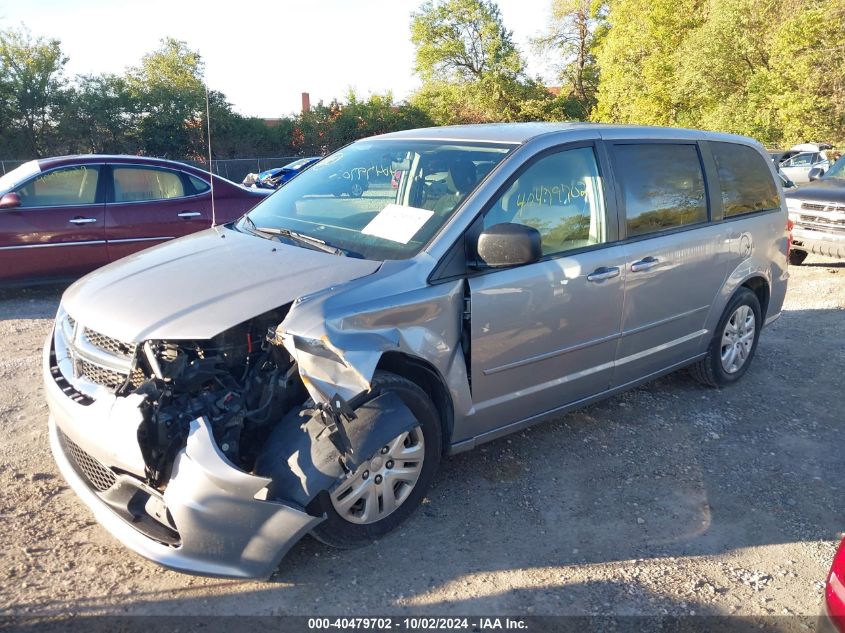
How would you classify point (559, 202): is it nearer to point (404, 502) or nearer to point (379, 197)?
point (379, 197)

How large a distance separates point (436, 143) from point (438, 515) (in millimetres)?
2113

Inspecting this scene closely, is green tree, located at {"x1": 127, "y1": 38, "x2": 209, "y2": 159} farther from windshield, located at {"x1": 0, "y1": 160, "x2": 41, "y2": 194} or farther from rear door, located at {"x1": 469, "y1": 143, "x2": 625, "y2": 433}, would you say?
rear door, located at {"x1": 469, "y1": 143, "x2": 625, "y2": 433}

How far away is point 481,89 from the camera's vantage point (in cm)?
4550

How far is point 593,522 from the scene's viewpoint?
3557mm

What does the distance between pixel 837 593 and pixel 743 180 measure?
3691mm

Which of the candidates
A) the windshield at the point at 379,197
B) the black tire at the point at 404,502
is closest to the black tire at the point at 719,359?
the windshield at the point at 379,197

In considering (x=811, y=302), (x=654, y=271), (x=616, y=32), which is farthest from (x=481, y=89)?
(x=654, y=271)

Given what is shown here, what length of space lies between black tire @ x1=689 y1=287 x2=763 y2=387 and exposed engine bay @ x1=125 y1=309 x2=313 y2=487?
3.31 m

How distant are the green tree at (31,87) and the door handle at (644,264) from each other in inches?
Result: 1146

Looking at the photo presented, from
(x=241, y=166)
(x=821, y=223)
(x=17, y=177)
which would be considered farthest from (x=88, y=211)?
(x=241, y=166)

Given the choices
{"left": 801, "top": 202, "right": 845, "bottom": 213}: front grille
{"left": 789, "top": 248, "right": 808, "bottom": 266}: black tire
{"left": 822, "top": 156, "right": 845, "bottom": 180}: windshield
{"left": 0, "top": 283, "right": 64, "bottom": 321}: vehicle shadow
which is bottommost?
{"left": 789, "top": 248, "right": 808, "bottom": 266}: black tire

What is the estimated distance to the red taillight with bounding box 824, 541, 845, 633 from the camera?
7.14 feet

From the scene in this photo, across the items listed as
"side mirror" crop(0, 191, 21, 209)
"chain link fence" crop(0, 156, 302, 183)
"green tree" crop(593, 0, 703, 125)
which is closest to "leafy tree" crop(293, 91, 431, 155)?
"chain link fence" crop(0, 156, 302, 183)

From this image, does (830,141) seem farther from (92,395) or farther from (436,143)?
(92,395)
